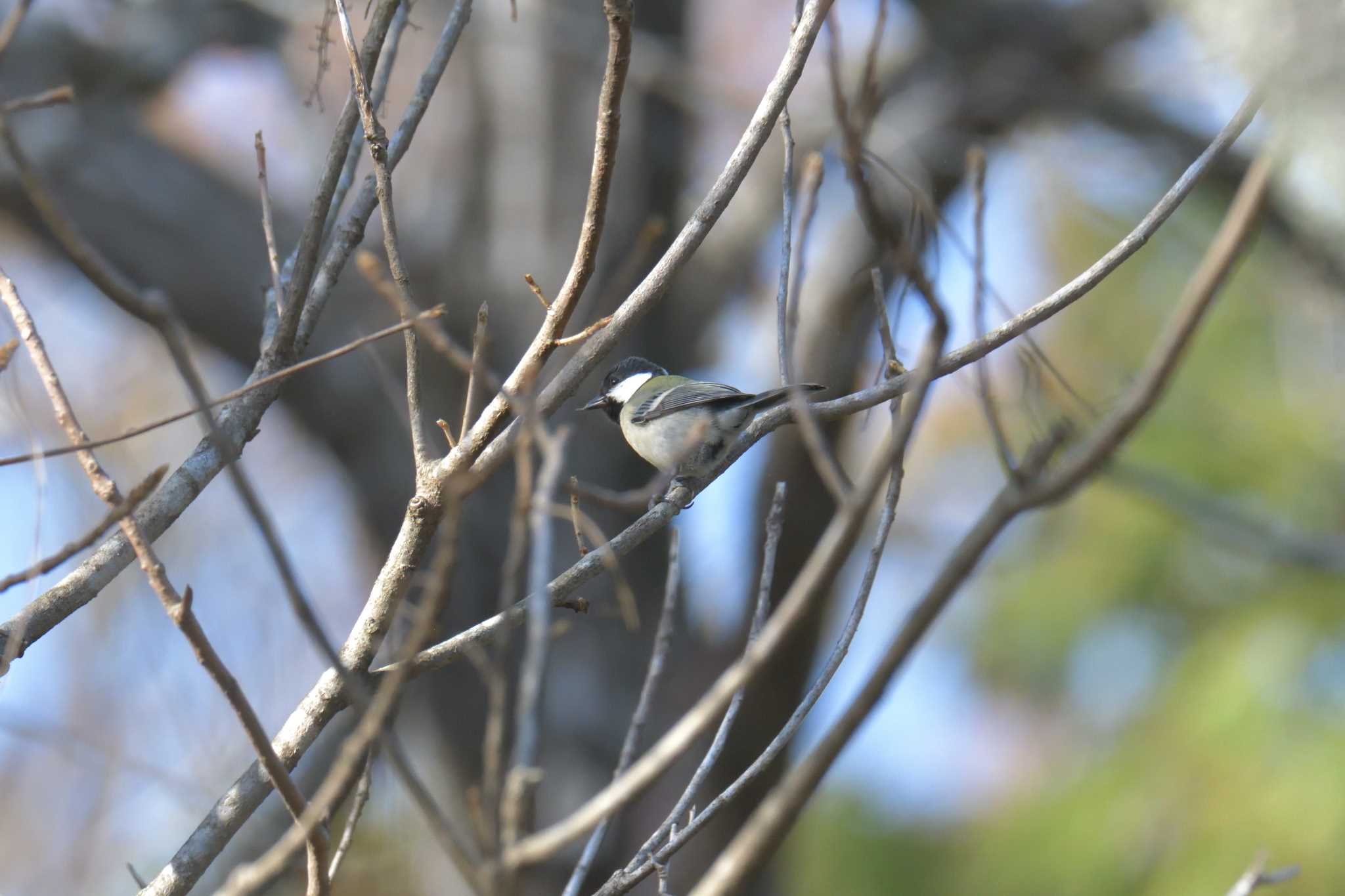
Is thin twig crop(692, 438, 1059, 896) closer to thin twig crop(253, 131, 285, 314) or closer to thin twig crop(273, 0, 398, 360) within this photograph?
thin twig crop(273, 0, 398, 360)

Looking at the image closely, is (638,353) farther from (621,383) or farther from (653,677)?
(653,677)

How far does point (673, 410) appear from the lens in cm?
350

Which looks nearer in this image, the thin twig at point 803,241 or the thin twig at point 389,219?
the thin twig at point 389,219

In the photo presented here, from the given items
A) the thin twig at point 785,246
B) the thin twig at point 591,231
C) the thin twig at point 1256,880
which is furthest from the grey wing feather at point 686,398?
the thin twig at point 1256,880

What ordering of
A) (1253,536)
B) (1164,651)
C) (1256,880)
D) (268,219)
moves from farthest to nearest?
(1164,651)
(1253,536)
(268,219)
(1256,880)

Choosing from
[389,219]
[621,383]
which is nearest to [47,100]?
[389,219]

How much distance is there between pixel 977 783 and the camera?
1062cm

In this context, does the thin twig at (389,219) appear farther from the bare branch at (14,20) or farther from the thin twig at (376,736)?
the thin twig at (376,736)

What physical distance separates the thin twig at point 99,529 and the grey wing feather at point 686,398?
6.34 feet

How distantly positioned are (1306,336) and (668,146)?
146 inches

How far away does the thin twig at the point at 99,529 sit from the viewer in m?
1.27

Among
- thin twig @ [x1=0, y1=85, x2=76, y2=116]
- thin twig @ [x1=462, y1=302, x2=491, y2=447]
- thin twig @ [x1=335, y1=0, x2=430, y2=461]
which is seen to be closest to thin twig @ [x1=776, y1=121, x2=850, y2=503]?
thin twig @ [x1=462, y1=302, x2=491, y2=447]

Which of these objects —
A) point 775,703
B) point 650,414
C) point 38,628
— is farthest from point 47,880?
point 38,628

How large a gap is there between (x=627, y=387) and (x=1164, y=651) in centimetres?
524
